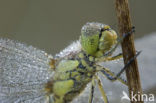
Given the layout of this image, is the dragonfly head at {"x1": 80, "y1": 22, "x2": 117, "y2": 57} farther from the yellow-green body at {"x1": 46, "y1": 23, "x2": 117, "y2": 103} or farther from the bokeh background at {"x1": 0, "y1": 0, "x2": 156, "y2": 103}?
the bokeh background at {"x1": 0, "y1": 0, "x2": 156, "y2": 103}

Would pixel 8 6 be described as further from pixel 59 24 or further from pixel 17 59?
pixel 17 59

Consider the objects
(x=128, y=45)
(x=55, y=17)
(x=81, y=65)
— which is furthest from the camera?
(x=55, y=17)

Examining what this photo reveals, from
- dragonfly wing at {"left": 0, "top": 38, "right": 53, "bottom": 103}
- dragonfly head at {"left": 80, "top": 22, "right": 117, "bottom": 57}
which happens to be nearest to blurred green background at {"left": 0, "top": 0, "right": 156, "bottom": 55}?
dragonfly wing at {"left": 0, "top": 38, "right": 53, "bottom": 103}

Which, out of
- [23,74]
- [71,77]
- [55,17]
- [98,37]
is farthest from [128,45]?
[55,17]

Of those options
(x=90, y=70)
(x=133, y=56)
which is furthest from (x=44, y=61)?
(x=133, y=56)

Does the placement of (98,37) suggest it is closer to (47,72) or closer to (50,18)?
(47,72)

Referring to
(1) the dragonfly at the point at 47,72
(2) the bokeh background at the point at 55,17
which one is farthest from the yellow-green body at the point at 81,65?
(2) the bokeh background at the point at 55,17

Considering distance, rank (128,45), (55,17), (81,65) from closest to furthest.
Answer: (128,45)
(81,65)
(55,17)
